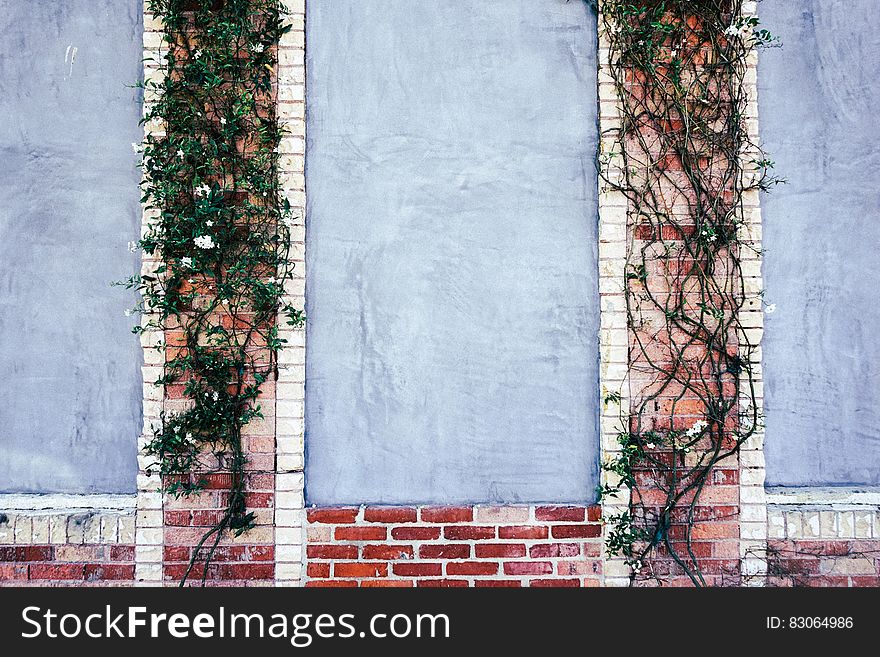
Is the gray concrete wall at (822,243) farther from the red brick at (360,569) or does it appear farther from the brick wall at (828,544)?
the red brick at (360,569)

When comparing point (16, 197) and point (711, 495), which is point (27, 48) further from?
point (711, 495)

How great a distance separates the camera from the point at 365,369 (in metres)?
3.04

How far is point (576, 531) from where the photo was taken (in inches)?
118

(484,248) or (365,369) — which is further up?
(484,248)

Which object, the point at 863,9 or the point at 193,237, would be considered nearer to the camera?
the point at 193,237

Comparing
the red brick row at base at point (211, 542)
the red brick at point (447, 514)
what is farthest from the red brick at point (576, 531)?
the red brick row at base at point (211, 542)

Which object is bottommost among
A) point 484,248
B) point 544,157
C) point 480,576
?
point 480,576

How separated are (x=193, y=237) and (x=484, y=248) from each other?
1.31 metres

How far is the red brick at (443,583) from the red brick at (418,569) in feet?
0.09

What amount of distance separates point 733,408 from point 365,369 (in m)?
1.70

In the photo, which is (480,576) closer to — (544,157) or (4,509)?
(544,157)

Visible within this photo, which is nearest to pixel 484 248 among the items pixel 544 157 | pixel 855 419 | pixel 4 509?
pixel 544 157

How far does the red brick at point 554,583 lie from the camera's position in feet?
9.78

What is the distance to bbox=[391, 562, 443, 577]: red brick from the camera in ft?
9.77
